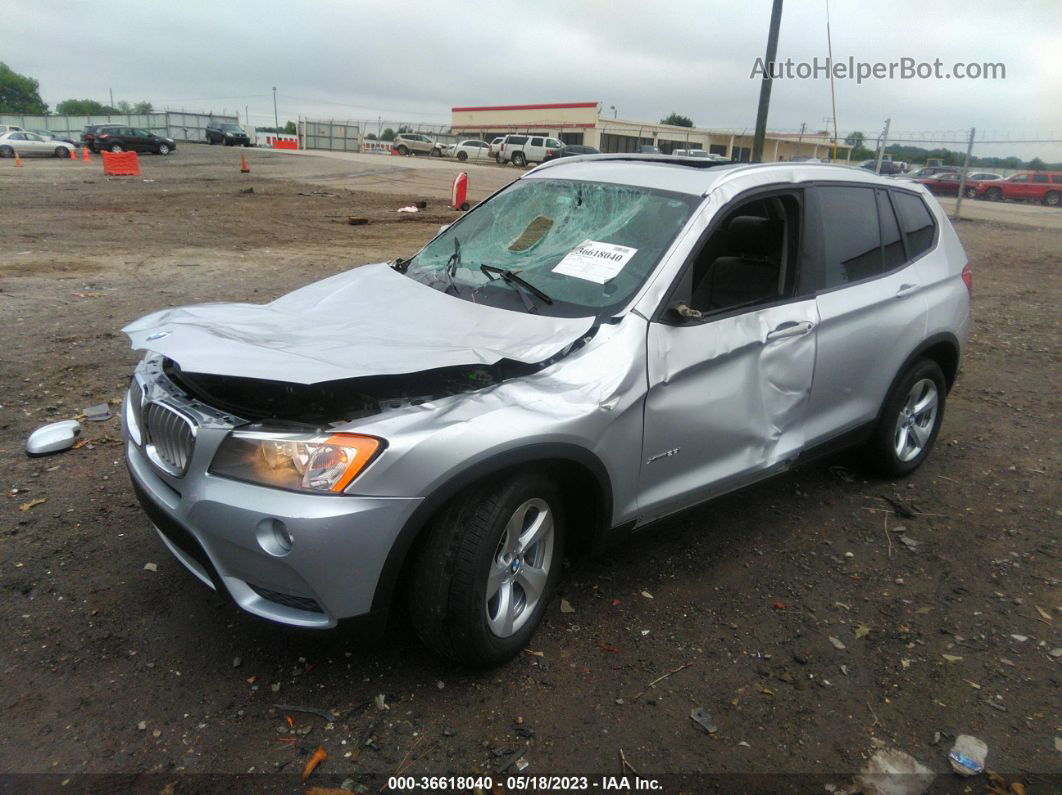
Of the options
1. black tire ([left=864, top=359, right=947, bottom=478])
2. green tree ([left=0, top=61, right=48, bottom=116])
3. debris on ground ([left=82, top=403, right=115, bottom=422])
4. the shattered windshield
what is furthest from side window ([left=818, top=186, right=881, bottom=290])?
green tree ([left=0, top=61, right=48, bottom=116])

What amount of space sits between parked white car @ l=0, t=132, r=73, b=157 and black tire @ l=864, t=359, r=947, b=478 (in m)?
41.5

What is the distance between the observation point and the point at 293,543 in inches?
91.2

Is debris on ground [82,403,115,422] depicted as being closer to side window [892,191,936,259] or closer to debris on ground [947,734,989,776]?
debris on ground [947,734,989,776]

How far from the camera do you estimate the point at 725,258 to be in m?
3.59

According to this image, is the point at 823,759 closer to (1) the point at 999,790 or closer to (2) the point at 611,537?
(1) the point at 999,790

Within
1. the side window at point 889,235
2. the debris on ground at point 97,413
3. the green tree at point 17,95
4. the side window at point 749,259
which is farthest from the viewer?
the green tree at point 17,95

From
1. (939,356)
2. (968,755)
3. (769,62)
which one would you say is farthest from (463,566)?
(769,62)

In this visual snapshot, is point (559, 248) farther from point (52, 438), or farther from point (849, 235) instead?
point (52, 438)

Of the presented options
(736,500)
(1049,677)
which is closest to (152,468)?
(736,500)

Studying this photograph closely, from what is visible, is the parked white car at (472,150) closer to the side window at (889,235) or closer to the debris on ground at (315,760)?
the side window at (889,235)

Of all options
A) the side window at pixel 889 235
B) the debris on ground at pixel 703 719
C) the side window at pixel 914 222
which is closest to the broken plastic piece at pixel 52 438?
the debris on ground at pixel 703 719

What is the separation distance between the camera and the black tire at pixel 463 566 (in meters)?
2.52

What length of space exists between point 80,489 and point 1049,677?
15.1 ft

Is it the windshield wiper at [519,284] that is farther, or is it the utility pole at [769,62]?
the utility pole at [769,62]
